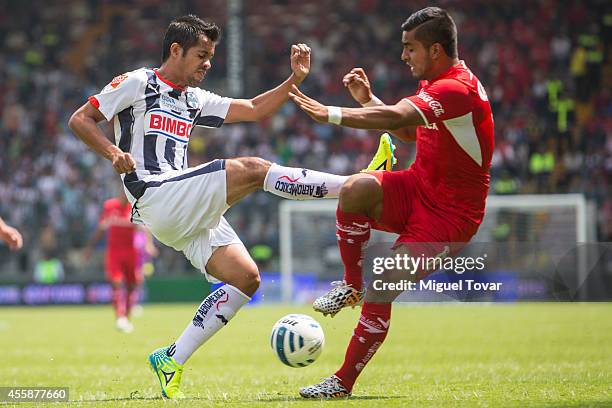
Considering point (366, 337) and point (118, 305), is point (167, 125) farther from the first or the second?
point (118, 305)

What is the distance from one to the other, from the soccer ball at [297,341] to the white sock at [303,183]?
992mm

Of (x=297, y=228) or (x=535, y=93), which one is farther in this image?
(x=535, y=93)

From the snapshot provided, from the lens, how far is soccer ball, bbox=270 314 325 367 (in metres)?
6.78

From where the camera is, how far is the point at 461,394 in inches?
261

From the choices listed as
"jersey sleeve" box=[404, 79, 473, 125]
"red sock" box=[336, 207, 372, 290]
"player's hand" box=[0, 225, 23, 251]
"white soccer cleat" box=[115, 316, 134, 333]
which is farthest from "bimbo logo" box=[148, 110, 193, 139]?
"white soccer cleat" box=[115, 316, 134, 333]

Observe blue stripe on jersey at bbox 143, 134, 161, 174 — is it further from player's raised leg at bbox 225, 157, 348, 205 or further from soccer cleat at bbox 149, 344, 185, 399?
soccer cleat at bbox 149, 344, 185, 399

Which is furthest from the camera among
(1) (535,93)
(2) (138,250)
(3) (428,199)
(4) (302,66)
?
(1) (535,93)

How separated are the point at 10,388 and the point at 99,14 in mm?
23738

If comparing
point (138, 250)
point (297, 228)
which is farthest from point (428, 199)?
point (297, 228)

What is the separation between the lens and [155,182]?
22.2 feet

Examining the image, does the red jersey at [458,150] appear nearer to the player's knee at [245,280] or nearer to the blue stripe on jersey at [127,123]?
the player's knee at [245,280]

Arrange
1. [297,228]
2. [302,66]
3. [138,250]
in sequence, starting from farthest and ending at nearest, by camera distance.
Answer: [297,228], [138,250], [302,66]

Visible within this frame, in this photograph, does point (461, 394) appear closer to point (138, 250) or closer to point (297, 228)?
point (138, 250)

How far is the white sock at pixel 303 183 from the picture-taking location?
646 centimetres
